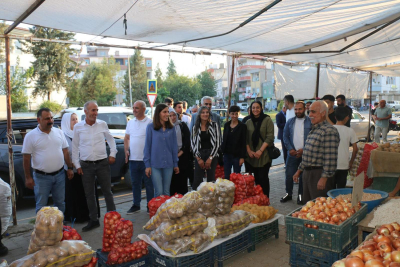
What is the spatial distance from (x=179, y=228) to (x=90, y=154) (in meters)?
2.36

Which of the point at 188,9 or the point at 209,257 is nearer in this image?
the point at 209,257

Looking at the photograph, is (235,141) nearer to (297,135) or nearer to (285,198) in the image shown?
(297,135)

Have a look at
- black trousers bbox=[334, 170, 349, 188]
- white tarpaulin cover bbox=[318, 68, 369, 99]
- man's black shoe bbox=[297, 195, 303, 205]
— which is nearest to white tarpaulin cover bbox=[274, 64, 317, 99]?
white tarpaulin cover bbox=[318, 68, 369, 99]

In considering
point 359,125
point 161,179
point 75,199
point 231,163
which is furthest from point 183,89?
point 161,179

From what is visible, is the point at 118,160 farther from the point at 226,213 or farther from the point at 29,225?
the point at 226,213

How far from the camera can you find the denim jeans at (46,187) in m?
4.97

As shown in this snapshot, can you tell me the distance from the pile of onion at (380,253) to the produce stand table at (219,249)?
5.31ft

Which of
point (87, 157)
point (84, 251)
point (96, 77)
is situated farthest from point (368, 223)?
point (96, 77)

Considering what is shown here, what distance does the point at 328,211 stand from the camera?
3.61m

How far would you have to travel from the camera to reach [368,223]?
3670 millimetres

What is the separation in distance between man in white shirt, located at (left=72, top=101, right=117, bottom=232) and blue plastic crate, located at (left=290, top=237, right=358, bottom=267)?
3.19 meters

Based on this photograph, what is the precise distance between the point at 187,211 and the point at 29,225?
11.2 feet

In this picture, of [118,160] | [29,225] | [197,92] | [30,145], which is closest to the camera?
[30,145]

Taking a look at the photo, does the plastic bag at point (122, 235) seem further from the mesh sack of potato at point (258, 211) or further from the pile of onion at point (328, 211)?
the pile of onion at point (328, 211)
